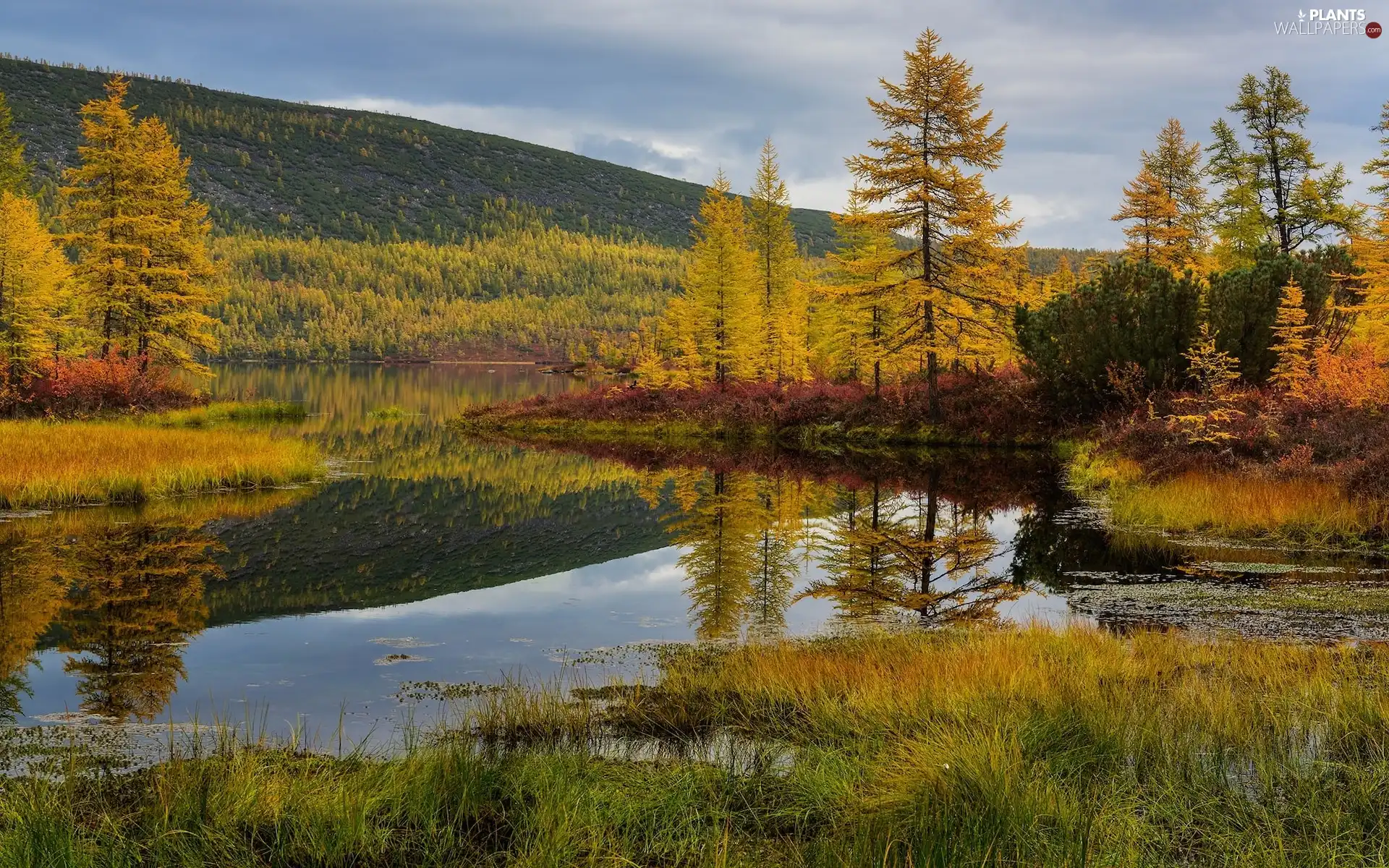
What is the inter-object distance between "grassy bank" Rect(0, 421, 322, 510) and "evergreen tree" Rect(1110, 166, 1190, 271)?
3639cm

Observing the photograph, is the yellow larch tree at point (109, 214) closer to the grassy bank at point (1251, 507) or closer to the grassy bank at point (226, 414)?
the grassy bank at point (226, 414)

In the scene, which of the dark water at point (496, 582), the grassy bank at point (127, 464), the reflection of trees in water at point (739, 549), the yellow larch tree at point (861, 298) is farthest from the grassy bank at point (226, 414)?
the yellow larch tree at point (861, 298)

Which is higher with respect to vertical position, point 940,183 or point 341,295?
point 341,295

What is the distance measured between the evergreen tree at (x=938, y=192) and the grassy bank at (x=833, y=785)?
85.9ft

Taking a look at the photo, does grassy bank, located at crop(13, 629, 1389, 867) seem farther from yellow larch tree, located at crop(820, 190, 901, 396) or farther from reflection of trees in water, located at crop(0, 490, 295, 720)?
yellow larch tree, located at crop(820, 190, 901, 396)

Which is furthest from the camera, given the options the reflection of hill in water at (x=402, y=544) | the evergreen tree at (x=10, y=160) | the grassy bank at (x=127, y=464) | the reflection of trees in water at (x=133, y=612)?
the evergreen tree at (x=10, y=160)

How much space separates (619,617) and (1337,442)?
1374 centimetres

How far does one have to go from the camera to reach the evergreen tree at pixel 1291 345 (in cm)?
2080

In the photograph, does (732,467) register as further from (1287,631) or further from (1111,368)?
(1287,631)

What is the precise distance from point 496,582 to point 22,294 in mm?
30329

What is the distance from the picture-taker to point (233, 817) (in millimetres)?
4906

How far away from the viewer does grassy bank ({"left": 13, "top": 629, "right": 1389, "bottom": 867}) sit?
14.6 ft

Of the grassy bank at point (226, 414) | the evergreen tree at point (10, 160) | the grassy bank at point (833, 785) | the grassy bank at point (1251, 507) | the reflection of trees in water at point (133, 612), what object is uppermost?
the evergreen tree at point (10, 160)

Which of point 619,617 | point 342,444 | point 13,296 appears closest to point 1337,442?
point 619,617
